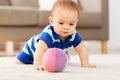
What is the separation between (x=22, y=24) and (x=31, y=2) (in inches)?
32.1

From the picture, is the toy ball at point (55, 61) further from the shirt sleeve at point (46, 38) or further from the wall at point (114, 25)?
the wall at point (114, 25)

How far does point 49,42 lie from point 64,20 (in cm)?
13

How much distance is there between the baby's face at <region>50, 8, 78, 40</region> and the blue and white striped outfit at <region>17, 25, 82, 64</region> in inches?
1.7

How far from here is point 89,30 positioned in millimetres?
2637

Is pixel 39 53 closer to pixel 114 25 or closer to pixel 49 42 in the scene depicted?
pixel 49 42

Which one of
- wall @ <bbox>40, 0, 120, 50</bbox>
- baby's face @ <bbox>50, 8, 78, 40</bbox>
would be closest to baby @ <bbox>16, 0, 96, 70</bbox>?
baby's face @ <bbox>50, 8, 78, 40</bbox>

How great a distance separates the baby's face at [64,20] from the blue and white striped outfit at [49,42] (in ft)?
0.14

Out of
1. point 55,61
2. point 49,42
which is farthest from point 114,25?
point 55,61

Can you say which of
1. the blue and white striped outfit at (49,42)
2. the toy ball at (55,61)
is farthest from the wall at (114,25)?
the toy ball at (55,61)

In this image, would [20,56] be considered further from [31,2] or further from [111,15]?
[111,15]

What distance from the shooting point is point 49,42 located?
4.19 ft

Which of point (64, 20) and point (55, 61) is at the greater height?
point (64, 20)

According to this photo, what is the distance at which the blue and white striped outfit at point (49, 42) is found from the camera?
1.28 m

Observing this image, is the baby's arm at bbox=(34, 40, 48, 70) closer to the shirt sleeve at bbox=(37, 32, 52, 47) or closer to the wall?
the shirt sleeve at bbox=(37, 32, 52, 47)
